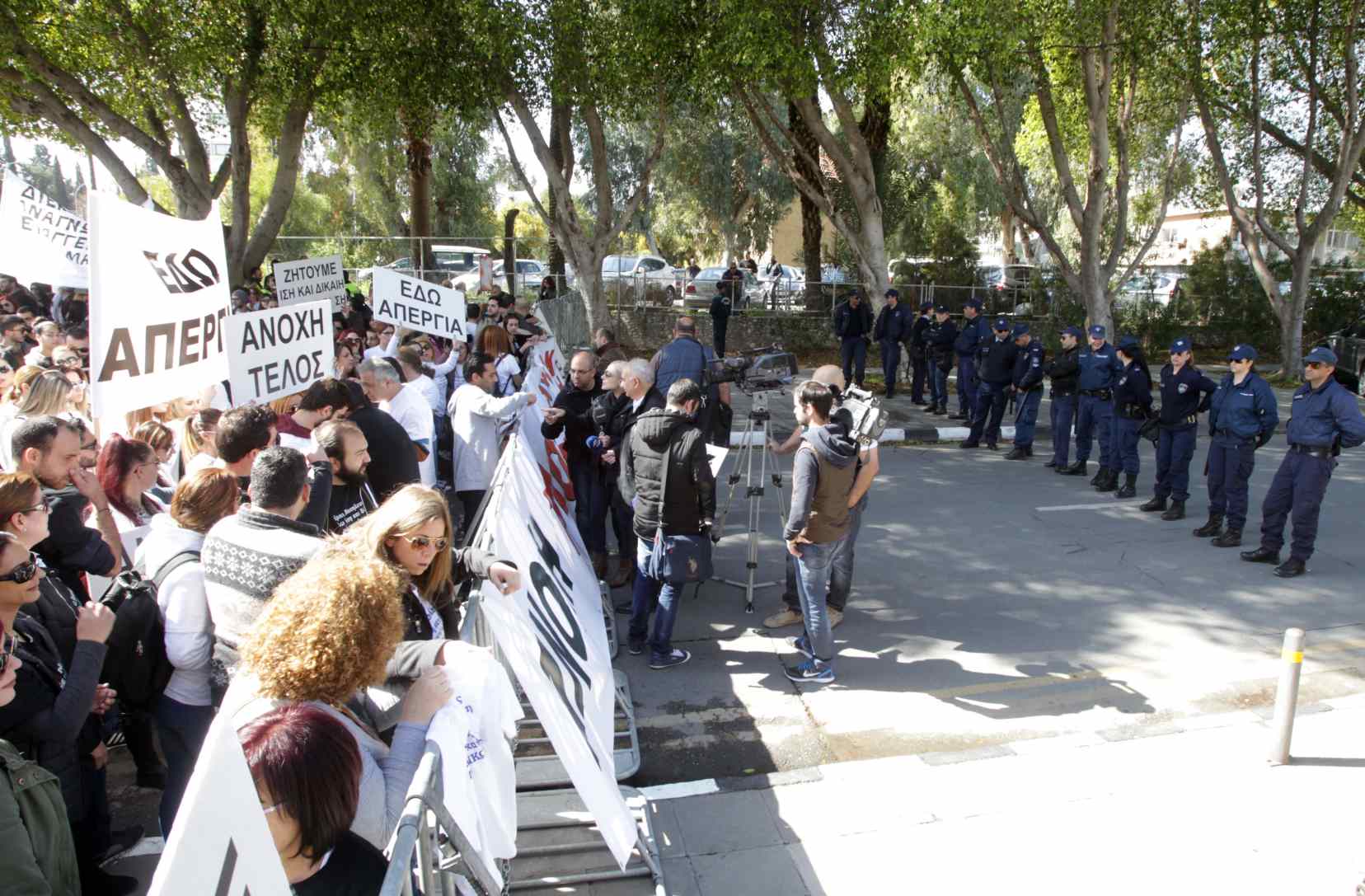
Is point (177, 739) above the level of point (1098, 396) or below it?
below

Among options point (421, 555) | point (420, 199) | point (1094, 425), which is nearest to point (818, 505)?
point (421, 555)

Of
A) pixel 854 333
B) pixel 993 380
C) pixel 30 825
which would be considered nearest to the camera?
pixel 30 825

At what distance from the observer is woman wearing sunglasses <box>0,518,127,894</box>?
9.81 ft

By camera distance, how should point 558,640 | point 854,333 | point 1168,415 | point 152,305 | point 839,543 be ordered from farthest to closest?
point 854,333
point 1168,415
point 839,543
point 152,305
point 558,640

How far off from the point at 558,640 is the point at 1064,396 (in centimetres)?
829

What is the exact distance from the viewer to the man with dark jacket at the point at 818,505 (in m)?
5.55

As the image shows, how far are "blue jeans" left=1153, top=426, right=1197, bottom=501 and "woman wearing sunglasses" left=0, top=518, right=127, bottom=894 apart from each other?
→ 8697mm

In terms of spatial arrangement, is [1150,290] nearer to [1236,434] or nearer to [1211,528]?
[1211,528]

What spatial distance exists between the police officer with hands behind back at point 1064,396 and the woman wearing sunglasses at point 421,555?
28.6 ft

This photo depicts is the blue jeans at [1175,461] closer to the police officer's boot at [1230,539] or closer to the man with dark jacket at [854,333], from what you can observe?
the police officer's boot at [1230,539]

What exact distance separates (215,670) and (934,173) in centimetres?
3370

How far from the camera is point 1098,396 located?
10.3 m

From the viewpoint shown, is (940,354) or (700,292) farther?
(700,292)

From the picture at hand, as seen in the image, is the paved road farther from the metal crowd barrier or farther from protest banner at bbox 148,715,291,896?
protest banner at bbox 148,715,291,896
